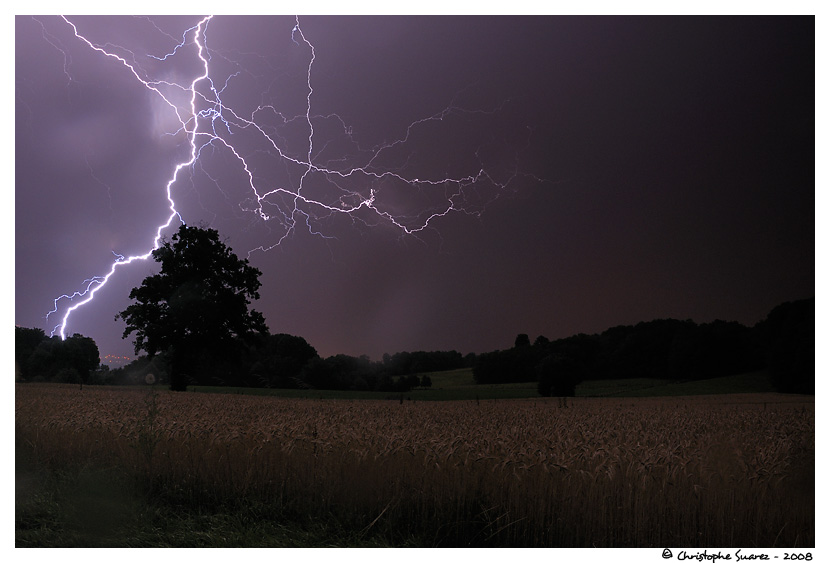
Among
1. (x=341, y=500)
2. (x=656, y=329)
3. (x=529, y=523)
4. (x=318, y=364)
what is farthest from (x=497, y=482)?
(x=656, y=329)

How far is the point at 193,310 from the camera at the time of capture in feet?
59.7

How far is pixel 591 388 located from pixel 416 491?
26.3 metres

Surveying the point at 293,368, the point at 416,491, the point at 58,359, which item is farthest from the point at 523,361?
the point at 416,491

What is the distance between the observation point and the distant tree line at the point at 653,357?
63.7 feet

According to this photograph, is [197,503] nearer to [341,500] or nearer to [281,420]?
[341,500]

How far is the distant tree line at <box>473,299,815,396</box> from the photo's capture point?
19.4 meters

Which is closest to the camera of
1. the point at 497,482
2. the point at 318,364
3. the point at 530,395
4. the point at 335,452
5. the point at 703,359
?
the point at 497,482

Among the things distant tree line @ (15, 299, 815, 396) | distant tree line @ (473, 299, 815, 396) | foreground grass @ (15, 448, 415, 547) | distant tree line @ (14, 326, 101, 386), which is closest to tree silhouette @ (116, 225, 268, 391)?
distant tree line @ (15, 299, 815, 396)

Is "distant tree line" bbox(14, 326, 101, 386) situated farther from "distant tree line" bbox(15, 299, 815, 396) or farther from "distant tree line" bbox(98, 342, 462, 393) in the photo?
"distant tree line" bbox(98, 342, 462, 393)

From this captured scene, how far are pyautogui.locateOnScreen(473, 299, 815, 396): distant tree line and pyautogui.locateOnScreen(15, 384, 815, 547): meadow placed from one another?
11.7m
